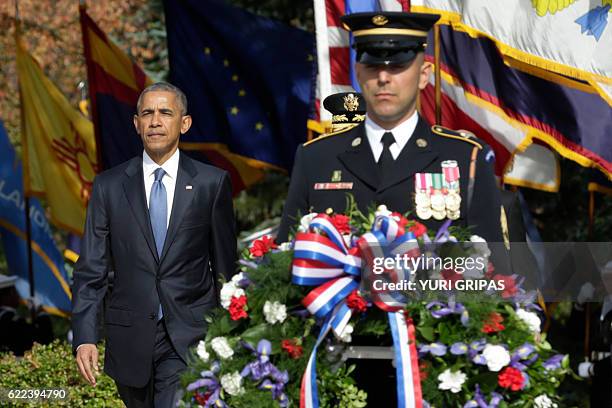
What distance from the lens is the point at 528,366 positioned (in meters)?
4.07

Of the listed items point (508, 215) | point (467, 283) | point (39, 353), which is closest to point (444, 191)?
point (467, 283)

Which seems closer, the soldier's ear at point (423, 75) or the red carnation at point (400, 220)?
the red carnation at point (400, 220)

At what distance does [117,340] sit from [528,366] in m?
A: 2.50

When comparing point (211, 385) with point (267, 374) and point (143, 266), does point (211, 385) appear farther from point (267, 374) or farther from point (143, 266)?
point (143, 266)

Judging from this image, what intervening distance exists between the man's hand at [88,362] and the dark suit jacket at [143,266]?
0.22 ft

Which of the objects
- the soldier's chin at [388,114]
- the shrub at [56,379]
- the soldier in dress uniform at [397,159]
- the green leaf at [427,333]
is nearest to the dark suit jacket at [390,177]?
the soldier in dress uniform at [397,159]

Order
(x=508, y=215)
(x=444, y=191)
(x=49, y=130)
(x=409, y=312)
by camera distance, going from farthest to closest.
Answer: (x=49, y=130), (x=508, y=215), (x=444, y=191), (x=409, y=312)

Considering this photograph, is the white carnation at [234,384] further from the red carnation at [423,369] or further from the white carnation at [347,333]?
the red carnation at [423,369]

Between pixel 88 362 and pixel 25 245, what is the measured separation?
380 inches

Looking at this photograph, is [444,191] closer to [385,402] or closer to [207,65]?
[385,402]

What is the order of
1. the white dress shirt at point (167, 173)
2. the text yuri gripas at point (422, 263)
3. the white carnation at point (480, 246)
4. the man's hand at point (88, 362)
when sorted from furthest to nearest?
the white dress shirt at point (167, 173) < the man's hand at point (88, 362) < the white carnation at point (480, 246) < the text yuri gripas at point (422, 263)

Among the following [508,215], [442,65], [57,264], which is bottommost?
[57,264]

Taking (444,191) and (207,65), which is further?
(207,65)

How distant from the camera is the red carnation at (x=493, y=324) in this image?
4027 millimetres
